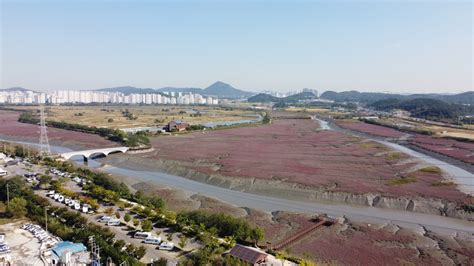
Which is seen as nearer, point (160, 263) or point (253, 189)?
point (160, 263)

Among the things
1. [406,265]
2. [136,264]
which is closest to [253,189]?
[406,265]

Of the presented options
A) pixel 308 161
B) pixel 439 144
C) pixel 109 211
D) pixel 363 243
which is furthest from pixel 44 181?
pixel 439 144

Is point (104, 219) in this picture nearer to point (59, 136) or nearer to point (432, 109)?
point (59, 136)

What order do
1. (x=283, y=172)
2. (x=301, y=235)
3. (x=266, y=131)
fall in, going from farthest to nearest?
(x=266, y=131), (x=283, y=172), (x=301, y=235)

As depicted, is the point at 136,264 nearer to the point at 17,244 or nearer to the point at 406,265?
the point at 17,244

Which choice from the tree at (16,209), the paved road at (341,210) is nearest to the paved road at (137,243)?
the tree at (16,209)

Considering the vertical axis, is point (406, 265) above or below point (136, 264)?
below

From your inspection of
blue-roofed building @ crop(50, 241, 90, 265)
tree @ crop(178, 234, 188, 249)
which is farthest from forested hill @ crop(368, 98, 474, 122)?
blue-roofed building @ crop(50, 241, 90, 265)
